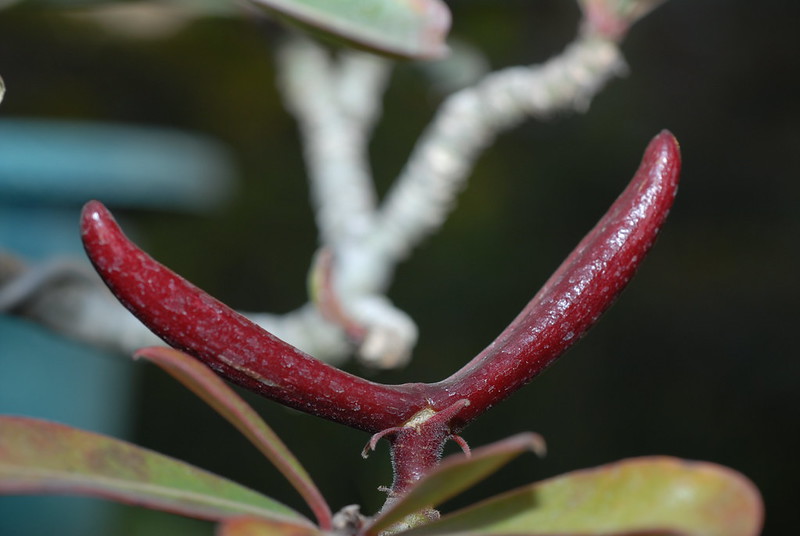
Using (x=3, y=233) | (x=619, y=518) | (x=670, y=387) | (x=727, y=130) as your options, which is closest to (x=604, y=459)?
(x=670, y=387)

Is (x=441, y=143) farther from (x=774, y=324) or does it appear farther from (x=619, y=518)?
(x=774, y=324)

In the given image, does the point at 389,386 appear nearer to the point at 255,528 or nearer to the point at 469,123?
the point at 255,528

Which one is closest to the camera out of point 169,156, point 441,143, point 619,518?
point 619,518

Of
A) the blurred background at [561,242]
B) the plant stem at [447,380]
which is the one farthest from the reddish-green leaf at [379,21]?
the blurred background at [561,242]

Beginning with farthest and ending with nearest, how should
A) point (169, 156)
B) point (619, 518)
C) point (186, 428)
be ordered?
point (186, 428)
point (169, 156)
point (619, 518)

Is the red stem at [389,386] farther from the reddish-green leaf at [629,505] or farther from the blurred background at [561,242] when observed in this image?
the blurred background at [561,242]

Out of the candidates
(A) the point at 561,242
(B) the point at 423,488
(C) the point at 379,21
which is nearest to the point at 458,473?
(B) the point at 423,488
